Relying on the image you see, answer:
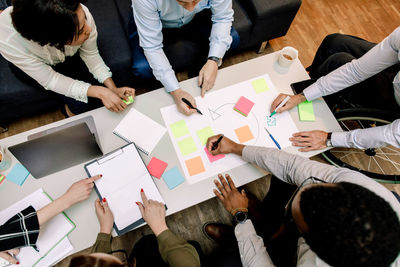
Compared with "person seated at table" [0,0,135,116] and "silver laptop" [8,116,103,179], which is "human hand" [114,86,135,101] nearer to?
"person seated at table" [0,0,135,116]

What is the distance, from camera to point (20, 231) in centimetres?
93

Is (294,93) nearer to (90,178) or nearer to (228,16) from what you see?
(228,16)

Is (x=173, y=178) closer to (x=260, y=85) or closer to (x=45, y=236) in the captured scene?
(x=45, y=236)

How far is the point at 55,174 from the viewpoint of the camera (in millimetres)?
1094

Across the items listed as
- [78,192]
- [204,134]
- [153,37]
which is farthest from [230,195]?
[153,37]

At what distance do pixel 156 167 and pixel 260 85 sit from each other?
0.74 meters

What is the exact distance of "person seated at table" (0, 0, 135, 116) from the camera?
87 cm

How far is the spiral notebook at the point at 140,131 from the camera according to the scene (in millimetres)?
1172

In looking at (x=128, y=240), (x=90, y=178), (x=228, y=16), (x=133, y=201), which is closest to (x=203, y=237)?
(x=128, y=240)

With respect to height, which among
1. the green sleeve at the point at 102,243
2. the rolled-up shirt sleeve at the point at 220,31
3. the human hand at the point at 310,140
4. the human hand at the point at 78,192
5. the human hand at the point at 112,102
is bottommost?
the human hand at the point at 310,140

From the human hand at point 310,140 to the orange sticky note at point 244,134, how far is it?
22cm

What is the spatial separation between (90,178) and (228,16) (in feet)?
4.02

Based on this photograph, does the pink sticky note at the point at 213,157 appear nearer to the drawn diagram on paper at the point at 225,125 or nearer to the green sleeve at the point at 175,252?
the drawn diagram on paper at the point at 225,125

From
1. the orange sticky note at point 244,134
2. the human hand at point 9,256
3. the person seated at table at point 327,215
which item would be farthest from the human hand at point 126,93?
the human hand at point 9,256
